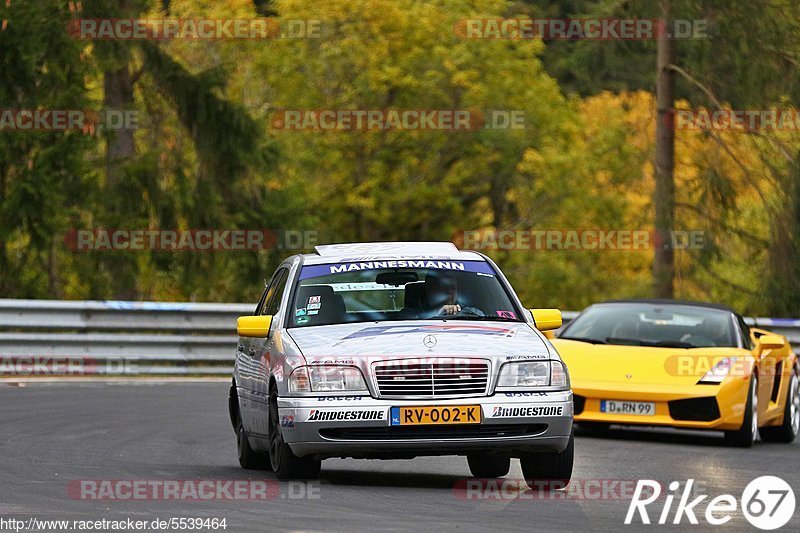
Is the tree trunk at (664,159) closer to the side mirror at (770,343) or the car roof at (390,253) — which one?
the side mirror at (770,343)

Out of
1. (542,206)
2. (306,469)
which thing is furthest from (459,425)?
(542,206)

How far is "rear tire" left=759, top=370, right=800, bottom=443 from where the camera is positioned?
54.5 feet

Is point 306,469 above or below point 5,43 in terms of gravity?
below

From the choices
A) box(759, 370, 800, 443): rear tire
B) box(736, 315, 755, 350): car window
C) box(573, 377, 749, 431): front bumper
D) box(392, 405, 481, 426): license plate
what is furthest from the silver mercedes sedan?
box(759, 370, 800, 443): rear tire

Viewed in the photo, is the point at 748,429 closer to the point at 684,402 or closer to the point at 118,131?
the point at 684,402

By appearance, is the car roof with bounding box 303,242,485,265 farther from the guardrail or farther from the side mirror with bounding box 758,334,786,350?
the guardrail

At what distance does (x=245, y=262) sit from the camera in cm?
3378

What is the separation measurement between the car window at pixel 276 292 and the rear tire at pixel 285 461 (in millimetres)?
1082

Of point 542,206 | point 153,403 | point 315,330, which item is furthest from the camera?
point 542,206

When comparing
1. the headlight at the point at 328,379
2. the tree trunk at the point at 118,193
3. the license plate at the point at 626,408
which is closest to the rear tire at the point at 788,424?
the license plate at the point at 626,408

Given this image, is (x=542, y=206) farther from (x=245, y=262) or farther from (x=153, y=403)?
(x=153, y=403)

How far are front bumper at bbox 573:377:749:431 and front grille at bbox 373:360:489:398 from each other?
519cm

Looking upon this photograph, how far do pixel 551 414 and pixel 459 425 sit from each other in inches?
22.6

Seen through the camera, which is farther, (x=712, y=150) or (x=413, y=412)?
(x=712, y=150)
